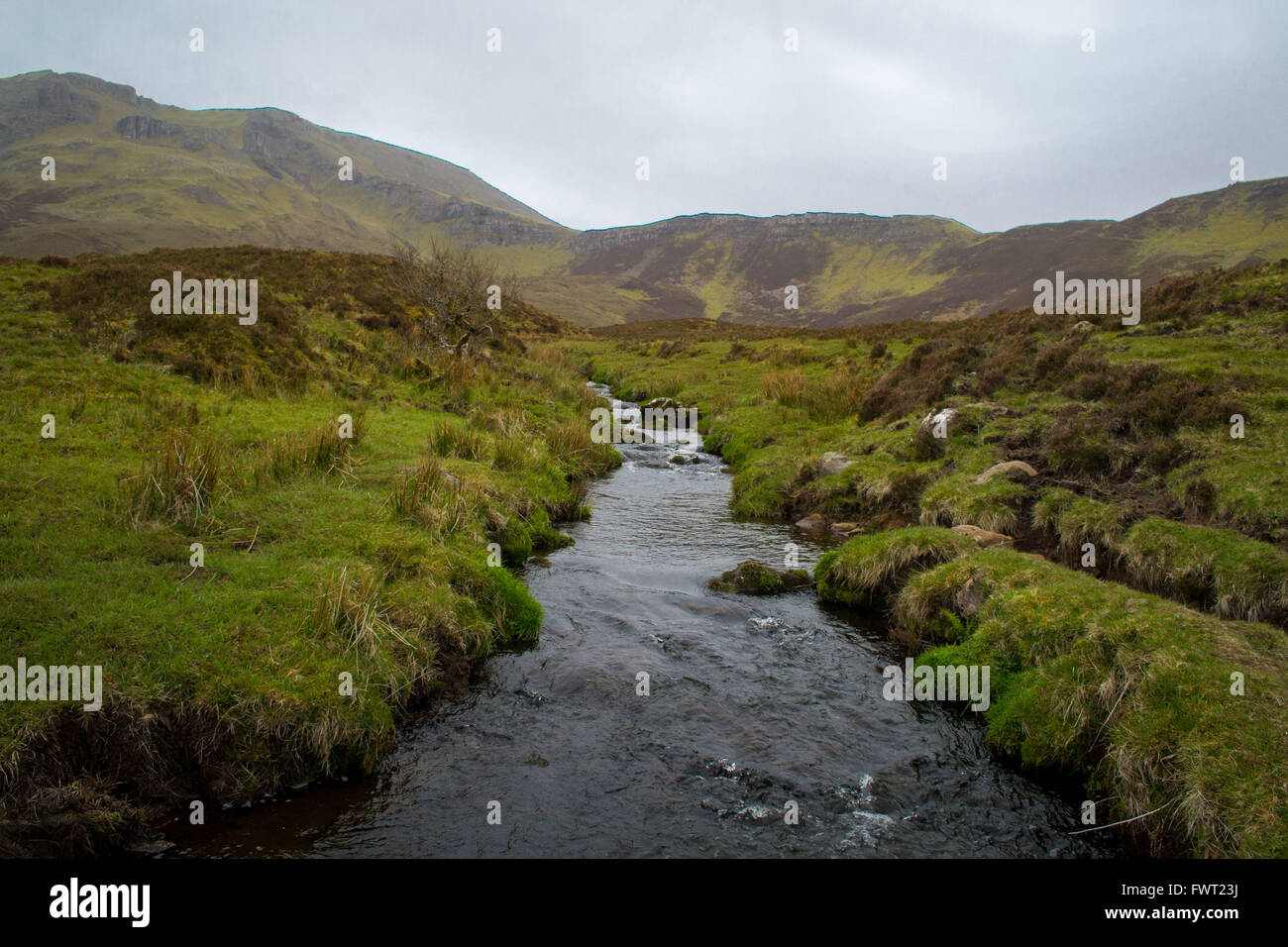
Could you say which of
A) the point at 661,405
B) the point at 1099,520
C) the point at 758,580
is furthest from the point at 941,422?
the point at 661,405

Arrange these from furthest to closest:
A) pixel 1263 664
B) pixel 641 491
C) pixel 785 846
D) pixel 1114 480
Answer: pixel 641 491 → pixel 1114 480 → pixel 1263 664 → pixel 785 846

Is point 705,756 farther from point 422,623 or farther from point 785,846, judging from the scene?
point 422,623

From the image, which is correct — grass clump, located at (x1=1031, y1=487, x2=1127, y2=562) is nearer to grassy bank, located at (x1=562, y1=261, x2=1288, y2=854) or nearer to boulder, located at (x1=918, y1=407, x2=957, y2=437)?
grassy bank, located at (x1=562, y1=261, x2=1288, y2=854)

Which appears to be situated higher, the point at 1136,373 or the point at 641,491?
the point at 1136,373

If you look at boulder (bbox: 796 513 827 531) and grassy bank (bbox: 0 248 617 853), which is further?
boulder (bbox: 796 513 827 531)

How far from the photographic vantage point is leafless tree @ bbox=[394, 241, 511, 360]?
31.1 m

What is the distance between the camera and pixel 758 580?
13023 mm

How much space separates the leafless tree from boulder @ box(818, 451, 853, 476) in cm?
1822

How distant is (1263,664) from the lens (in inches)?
270

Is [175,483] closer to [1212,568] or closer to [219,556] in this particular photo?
[219,556]

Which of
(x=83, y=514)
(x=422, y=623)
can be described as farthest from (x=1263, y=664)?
(x=83, y=514)

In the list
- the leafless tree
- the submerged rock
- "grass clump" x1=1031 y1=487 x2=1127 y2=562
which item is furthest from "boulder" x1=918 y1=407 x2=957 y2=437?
the leafless tree
